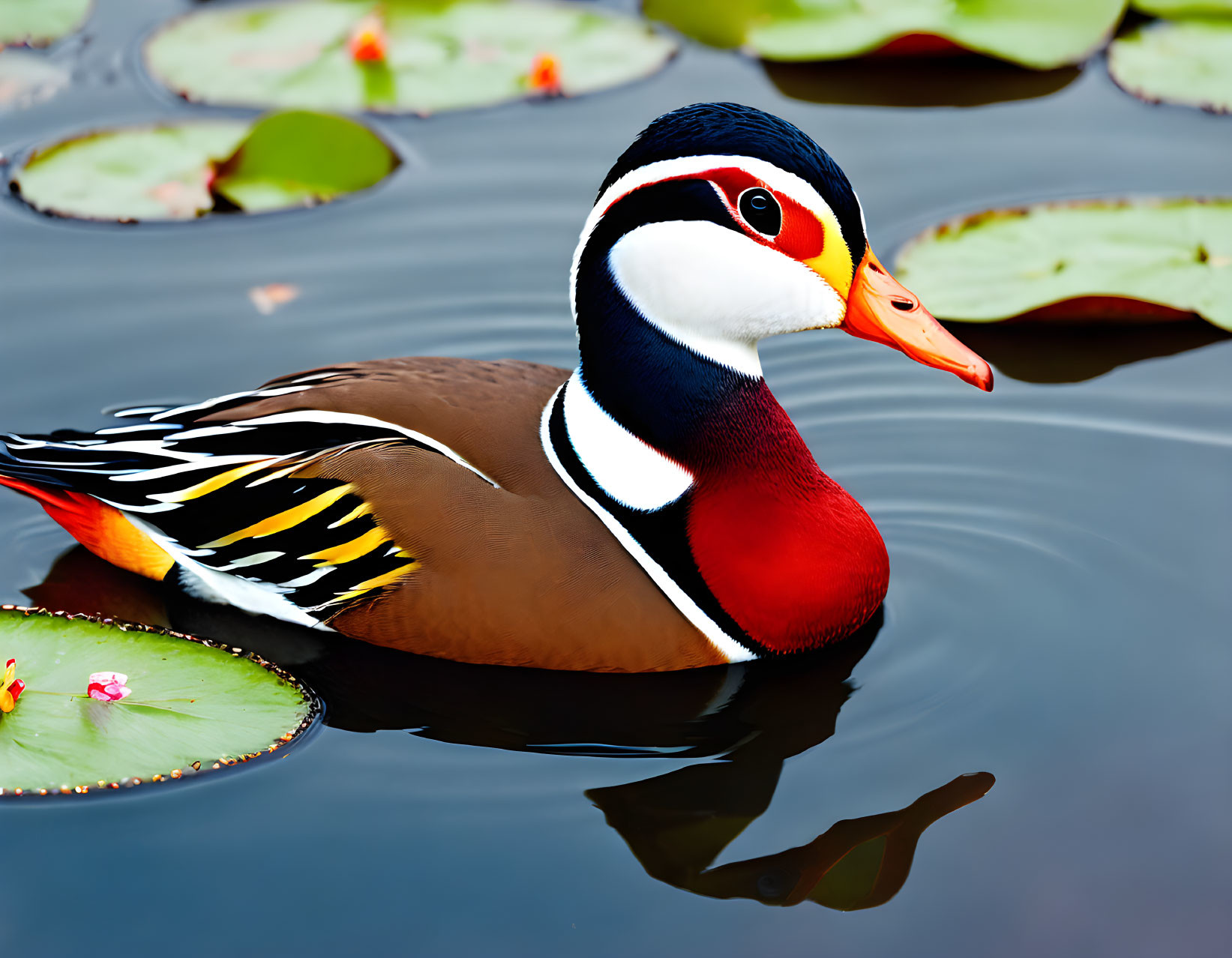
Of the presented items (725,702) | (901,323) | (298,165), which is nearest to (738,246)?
(901,323)

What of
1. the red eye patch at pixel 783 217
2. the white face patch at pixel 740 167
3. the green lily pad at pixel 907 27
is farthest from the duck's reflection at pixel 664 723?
the green lily pad at pixel 907 27

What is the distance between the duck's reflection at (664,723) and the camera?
3467 mm

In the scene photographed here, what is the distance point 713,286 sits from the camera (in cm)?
371

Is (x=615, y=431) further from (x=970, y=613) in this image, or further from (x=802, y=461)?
(x=970, y=613)

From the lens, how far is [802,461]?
402cm

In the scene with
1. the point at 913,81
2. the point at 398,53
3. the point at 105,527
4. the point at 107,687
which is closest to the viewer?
the point at 107,687

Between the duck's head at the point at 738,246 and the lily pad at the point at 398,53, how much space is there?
3.01 m

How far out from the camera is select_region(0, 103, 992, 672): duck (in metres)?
3.68

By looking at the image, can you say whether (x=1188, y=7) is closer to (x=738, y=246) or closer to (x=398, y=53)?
(x=398, y=53)

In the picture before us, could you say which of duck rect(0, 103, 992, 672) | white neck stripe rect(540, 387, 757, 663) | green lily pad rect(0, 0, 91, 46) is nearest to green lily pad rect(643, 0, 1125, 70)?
green lily pad rect(0, 0, 91, 46)

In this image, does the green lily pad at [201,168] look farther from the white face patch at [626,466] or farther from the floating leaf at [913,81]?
the white face patch at [626,466]

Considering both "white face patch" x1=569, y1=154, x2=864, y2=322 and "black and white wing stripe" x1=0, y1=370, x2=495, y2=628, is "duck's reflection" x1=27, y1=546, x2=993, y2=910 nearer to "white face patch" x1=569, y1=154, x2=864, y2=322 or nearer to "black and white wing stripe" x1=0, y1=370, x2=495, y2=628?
"black and white wing stripe" x1=0, y1=370, x2=495, y2=628

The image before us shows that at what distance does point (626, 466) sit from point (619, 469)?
0.7 inches

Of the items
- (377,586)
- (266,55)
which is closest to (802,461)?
(377,586)
